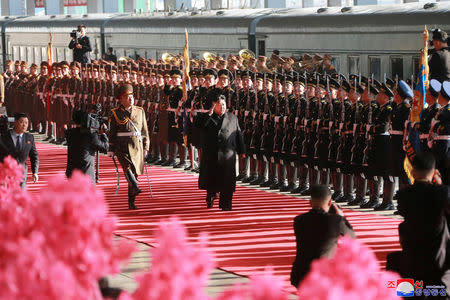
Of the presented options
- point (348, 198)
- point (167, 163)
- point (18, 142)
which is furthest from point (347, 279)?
point (167, 163)

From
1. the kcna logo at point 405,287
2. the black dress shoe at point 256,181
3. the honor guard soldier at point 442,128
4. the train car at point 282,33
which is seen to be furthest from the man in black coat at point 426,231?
the train car at point 282,33

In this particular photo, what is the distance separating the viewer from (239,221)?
10.6 m

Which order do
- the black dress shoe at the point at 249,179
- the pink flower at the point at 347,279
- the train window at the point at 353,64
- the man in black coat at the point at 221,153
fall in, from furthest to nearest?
the train window at the point at 353,64 < the black dress shoe at the point at 249,179 < the man in black coat at the point at 221,153 < the pink flower at the point at 347,279

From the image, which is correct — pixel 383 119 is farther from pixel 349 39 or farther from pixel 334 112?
pixel 349 39

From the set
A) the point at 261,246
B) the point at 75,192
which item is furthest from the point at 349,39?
the point at 75,192

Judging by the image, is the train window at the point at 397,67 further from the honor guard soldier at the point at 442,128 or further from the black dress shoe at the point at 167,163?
the honor guard soldier at the point at 442,128

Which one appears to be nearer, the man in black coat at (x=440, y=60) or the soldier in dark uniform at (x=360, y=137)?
the soldier in dark uniform at (x=360, y=137)

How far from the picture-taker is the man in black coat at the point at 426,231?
541 cm

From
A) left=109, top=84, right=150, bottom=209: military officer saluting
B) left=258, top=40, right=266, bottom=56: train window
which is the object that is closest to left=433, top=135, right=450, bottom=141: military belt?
left=109, top=84, right=150, bottom=209: military officer saluting

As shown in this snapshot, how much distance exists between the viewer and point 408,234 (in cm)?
551

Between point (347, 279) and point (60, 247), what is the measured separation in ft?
2.52

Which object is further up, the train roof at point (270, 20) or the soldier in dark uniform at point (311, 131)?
the train roof at point (270, 20)

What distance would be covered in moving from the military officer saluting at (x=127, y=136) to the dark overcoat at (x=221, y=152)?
2.68ft

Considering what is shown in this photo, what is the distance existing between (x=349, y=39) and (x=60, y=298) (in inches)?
574
